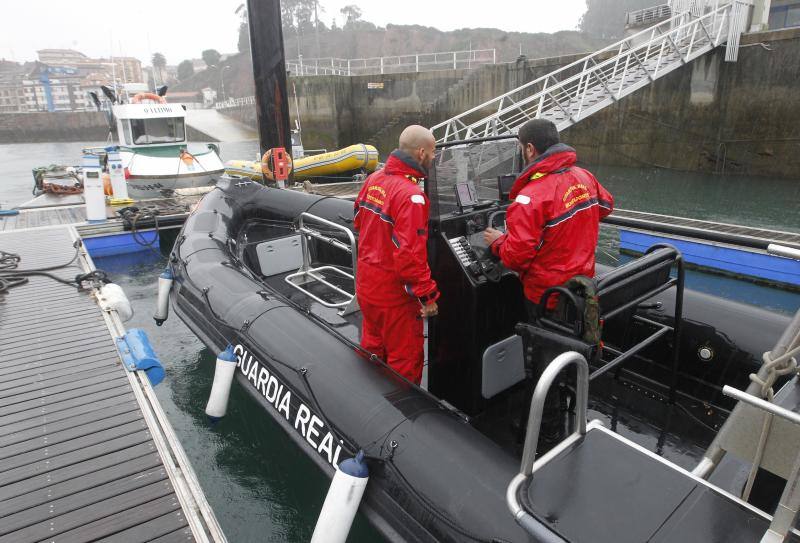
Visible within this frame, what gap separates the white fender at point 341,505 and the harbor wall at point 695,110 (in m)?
14.5

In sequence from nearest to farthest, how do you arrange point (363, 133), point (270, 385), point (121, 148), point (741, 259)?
1. point (270, 385)
2. point (741, 259)
3. point (121, 148)
4. point (363, 133)

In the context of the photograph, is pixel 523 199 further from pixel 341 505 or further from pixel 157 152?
pixel 157 152

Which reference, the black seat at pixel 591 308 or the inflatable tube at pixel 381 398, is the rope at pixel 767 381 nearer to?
the black seat at pixel 591 308

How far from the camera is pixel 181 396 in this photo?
13.9 feet

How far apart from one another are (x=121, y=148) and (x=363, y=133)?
11.8m

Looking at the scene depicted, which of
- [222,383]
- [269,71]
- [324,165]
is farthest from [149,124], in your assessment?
[222,383]

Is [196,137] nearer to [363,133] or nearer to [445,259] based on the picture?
[363,133]

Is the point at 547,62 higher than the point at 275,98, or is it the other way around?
the point at 547,62

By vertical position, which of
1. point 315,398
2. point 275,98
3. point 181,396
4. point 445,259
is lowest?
point 181,396

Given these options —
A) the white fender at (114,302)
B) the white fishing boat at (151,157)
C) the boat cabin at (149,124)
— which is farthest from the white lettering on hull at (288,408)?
the boat cabin at (149,124)

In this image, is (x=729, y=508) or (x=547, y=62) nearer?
(x=729, y=508)

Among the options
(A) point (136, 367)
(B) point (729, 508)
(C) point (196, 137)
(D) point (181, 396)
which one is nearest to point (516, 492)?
(B) point (729, 508)

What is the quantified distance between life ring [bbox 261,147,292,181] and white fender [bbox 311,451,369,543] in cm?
634

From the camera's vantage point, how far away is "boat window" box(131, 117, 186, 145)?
11320 mm
